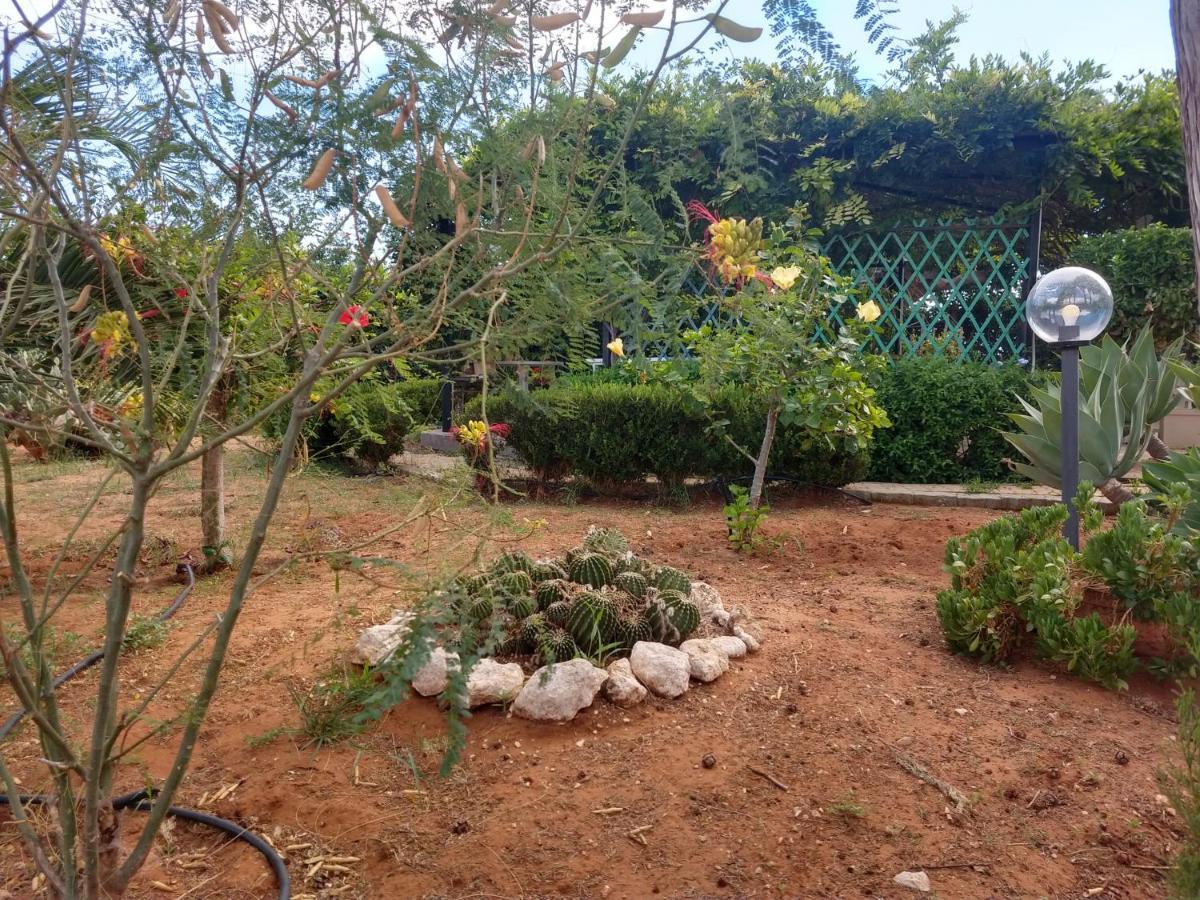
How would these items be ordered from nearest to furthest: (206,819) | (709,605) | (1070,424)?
1. (206,819)
2. (709,605)
3. (1070,424)

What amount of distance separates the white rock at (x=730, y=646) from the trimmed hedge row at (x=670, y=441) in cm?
325

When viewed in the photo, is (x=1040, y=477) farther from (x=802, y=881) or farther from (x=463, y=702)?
(x=463, y=702)

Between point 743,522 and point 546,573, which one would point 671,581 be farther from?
point 743,522

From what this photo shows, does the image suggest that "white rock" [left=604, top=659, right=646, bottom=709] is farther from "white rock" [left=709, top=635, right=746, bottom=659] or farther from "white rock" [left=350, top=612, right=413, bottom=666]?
"white rock" [left=350, top=612, right=413, bottom=666]

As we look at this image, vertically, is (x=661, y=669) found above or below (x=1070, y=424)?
below

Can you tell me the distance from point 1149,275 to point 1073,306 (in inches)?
229

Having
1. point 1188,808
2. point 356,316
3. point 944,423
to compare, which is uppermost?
point 356,316

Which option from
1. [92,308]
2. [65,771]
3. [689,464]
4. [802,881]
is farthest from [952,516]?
[65,771]

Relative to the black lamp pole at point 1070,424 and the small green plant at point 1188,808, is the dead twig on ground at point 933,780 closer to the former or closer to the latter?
the small green plant at point 1188,808

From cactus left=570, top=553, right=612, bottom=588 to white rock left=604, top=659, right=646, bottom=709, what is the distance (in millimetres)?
548

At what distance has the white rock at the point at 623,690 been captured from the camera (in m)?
2.65

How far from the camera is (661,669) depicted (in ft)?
8.98

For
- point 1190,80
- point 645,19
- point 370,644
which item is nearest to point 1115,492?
point 1190,80

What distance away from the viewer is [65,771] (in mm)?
1519
